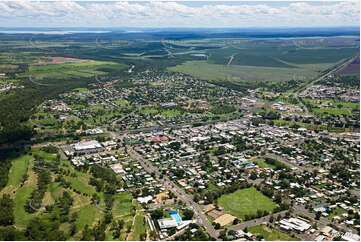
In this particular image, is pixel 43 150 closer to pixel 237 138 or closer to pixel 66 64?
pixel 237 138

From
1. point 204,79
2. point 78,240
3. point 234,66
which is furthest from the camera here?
point 234,66

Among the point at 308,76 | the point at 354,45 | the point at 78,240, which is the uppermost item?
the point at 354,45

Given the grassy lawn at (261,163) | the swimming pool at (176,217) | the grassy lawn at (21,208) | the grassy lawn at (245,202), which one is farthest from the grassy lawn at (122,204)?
the grassy lawn at (261,163)

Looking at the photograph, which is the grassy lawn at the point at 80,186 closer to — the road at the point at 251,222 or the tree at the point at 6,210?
the tree at the point at 6,210

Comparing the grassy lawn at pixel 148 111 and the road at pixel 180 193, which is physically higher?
the grassy lawn at pixel 148 111

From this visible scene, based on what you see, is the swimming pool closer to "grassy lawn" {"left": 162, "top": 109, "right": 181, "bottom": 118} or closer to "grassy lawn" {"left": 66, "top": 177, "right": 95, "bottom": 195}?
"grassy lawn" {"left": 66, "top": 177, "right": 95, "bottom": 195}

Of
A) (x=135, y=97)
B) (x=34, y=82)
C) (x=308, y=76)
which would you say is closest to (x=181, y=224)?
(x=135, y=97)
